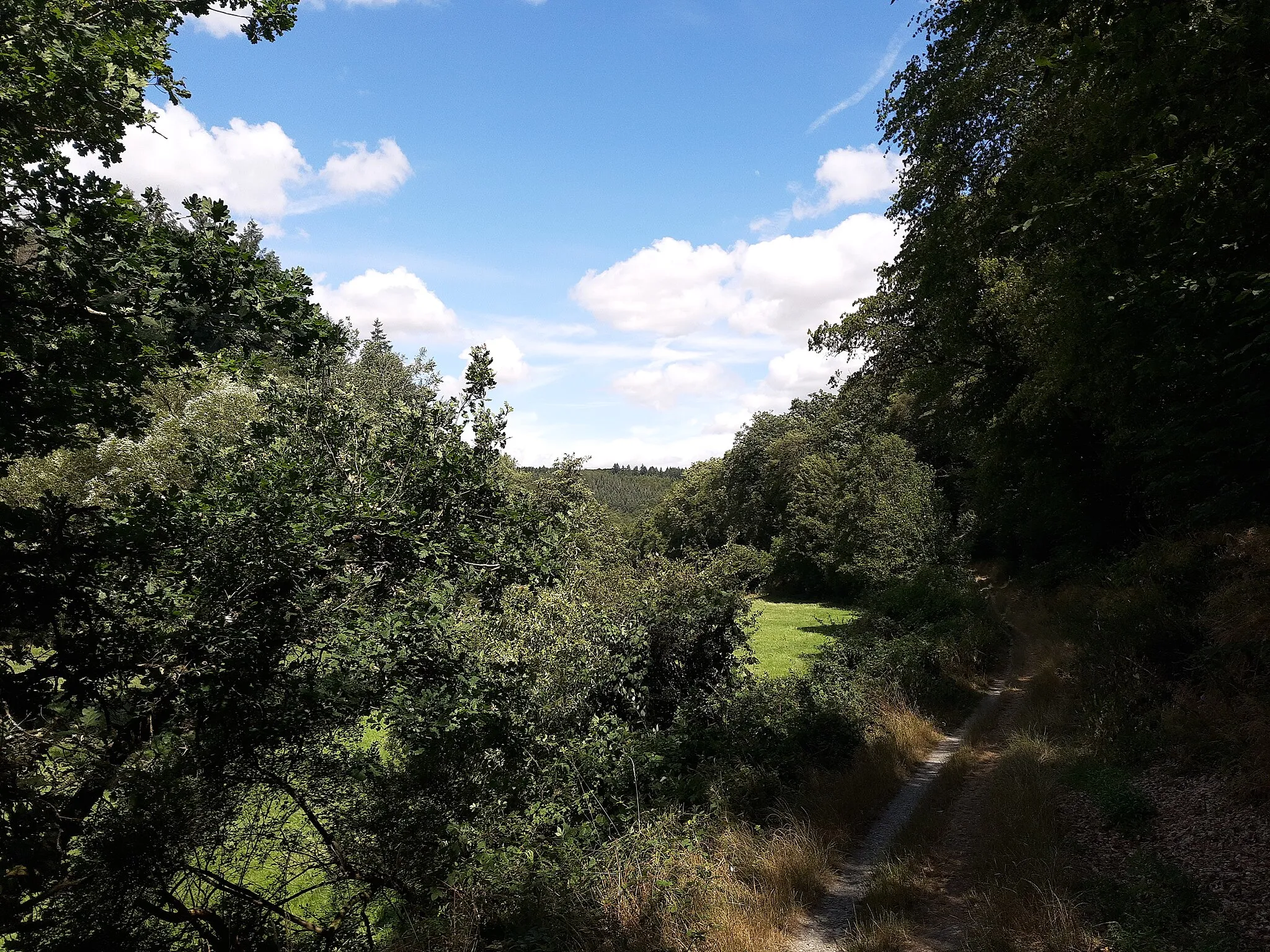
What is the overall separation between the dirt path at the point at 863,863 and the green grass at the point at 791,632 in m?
8.11

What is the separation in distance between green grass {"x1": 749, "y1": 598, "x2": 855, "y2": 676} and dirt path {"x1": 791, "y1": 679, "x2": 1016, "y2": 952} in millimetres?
8108

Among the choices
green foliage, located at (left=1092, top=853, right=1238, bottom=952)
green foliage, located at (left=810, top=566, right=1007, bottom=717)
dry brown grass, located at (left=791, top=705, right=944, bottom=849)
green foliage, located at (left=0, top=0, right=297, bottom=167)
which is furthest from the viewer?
green foliage, located at (left=810, top=566, right=1007, bottom=717)

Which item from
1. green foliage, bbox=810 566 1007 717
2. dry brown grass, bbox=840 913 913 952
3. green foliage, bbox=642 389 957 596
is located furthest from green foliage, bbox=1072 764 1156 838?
green foliage, bbox=642 389 957 596

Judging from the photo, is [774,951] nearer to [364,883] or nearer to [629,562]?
[364,883]

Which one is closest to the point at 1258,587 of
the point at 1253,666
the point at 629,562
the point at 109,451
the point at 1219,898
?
the point at 1253,666

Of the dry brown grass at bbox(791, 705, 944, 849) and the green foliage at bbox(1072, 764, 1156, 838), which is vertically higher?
the green foliage at bbox(1072, 764, 1156, 838)

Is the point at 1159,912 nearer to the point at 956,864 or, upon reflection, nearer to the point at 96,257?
the point at 956,864

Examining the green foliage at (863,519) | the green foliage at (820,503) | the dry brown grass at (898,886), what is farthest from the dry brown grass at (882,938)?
the green foliage at (863,519)

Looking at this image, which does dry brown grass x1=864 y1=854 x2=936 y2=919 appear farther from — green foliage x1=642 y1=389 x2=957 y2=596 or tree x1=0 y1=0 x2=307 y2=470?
tree x1=0 y1=0 x2=307 y2=470

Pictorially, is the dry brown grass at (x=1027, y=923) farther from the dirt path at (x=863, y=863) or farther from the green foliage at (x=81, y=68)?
the green foliage at (x=81, y=68)

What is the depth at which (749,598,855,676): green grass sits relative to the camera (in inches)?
1044

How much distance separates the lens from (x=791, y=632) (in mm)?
36562

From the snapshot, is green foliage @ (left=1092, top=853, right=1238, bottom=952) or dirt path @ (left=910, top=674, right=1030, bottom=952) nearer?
green foliage @ (left=1092, top=853, right=1238, bottom=952)

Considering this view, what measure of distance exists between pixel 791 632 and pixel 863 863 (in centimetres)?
2855
